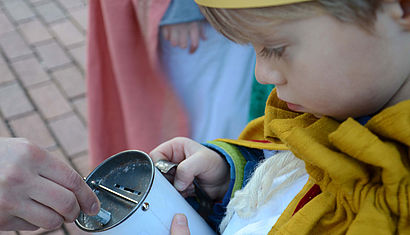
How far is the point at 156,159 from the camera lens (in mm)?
1037

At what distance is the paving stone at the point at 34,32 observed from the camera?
10.3ft

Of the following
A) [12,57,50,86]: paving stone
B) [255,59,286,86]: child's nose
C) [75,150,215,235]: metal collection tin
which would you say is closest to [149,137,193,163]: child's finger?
[75,150,215,235]: metal collection tin

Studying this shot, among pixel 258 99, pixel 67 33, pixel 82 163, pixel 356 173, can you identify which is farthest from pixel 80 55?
pixel 356 173

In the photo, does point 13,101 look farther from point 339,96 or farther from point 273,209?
point 339,96

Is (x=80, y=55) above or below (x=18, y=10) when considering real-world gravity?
below

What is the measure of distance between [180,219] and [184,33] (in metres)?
0.81

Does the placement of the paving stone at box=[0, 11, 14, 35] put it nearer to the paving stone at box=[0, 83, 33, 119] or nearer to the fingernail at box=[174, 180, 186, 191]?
the paving stone at box=[0, 83, 33, 119]

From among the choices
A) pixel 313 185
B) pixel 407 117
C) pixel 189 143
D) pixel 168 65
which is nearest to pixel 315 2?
pixel 407 117

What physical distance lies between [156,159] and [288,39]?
0.52 m

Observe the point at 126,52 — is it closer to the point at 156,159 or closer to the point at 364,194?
the point at 156,159

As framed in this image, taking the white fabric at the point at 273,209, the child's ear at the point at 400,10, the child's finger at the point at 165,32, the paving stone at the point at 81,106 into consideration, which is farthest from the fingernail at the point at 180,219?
the paving stone at the point at 81,106

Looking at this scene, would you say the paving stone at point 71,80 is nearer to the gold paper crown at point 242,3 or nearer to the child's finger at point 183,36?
the child's finger at point 183,36

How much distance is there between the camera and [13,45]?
10.2ft

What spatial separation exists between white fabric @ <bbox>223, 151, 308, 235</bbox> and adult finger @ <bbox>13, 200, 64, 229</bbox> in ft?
1.13
